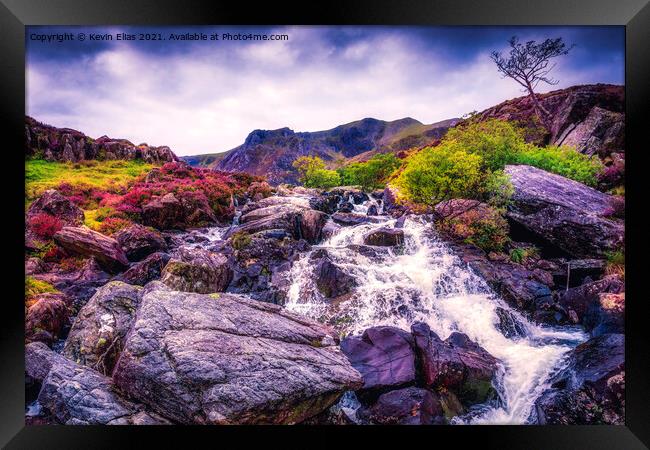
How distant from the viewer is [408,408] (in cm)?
514

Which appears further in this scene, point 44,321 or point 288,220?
point 288,220

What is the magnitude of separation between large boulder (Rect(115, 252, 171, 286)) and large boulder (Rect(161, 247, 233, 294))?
6.6 inches

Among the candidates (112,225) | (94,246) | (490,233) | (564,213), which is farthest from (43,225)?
(564,213)

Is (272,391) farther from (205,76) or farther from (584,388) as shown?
(205,76)

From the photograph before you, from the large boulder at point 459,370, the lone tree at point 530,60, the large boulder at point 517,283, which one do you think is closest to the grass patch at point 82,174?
the large boulder at point 459,370

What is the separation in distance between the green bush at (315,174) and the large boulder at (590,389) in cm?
510

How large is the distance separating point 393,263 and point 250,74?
4308 millimetres

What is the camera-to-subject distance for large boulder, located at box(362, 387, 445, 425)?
16.8 ft

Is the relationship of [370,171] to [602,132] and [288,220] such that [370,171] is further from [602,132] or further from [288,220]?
[602,132]

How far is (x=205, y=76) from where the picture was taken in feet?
19.4

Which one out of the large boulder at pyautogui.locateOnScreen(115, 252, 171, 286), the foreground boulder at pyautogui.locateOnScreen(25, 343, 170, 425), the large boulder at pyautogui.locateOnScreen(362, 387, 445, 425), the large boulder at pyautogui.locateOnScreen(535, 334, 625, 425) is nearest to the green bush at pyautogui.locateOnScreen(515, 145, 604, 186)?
the large boulder at pyautogui.locateOnScreen(535, 334, 625, 425)

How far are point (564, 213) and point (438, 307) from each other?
9.20ft

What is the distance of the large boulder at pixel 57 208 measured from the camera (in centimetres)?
553
